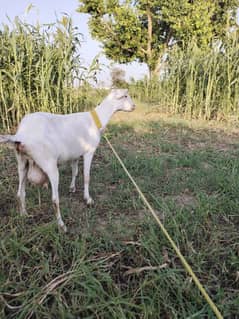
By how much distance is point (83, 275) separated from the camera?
144 cm

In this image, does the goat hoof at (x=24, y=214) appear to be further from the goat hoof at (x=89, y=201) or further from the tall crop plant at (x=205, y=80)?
the tall crop plant at (x=205, y=80)

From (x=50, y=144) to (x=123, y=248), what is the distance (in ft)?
2.80

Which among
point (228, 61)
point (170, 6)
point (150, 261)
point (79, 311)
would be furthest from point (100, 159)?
point (170, 6)

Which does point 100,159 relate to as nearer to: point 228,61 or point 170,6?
point 228,61

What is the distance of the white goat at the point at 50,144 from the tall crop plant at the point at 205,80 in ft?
12.8

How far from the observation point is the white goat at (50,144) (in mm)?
1982

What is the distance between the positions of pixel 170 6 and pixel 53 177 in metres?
11.3

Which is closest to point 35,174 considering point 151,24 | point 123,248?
point 123,248

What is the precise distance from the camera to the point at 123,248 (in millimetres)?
1722

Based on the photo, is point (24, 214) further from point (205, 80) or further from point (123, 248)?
point (205, 80)

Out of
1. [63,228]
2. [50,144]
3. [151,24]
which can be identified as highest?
[151,24]

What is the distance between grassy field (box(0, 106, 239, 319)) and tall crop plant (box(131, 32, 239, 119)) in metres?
3.13

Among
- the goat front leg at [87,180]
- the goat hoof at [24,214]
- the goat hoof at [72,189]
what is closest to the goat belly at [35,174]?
the goat hoof at [24,214]

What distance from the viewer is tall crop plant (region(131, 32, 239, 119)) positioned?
5875 millimetres
